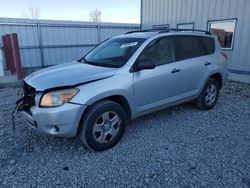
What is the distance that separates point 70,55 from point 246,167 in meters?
11.0

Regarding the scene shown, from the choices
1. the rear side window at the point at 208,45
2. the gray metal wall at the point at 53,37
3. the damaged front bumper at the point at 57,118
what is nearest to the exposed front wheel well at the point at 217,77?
the rear side window at the point at 208,45

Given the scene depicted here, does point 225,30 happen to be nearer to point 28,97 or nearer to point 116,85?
point 116,85

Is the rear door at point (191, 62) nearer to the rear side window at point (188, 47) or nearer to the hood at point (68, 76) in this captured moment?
the rear side window at point (188, 47)

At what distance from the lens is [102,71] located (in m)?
3.33

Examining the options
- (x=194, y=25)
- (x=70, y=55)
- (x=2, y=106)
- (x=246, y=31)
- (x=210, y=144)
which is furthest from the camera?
(x=70, y=55)

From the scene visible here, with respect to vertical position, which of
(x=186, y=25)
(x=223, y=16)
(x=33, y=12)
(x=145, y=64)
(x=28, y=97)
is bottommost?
(x=28, y=97)

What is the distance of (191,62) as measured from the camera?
14.4 ft

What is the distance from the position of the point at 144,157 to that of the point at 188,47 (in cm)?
245

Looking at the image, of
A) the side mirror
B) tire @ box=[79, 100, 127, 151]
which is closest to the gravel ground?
tire @ box=[79, 100, 127, 151]

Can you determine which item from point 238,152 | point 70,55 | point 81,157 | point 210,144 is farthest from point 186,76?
point 70,55

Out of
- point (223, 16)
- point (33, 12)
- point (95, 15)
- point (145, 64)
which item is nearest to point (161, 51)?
point (145, 64)

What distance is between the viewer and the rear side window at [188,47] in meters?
4.26

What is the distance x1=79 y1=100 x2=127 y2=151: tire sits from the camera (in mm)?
3094

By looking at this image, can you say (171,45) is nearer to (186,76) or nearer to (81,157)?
(186,76)
